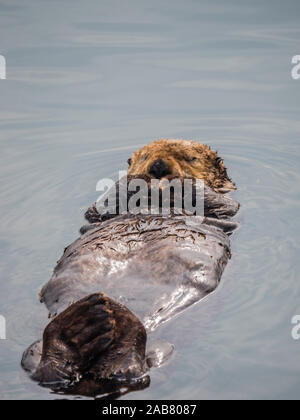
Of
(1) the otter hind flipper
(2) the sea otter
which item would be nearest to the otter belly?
(2) the sea otter

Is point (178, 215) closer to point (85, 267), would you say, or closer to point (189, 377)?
point (85, 267)

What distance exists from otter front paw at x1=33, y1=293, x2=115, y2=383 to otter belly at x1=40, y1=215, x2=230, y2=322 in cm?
58

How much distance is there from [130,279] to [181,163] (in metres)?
2.32

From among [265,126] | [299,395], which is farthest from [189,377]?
[265,126]

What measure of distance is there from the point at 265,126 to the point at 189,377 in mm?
5845

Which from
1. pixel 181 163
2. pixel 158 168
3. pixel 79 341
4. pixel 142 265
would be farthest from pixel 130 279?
pixel 181 163

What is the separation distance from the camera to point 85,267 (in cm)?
473

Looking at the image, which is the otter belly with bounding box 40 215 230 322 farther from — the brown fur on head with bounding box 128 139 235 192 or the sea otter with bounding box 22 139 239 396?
the brown fur on head with bounding box 128 139 235 192

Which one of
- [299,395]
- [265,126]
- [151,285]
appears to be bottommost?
[299,395]

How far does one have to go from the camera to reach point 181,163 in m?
6.70

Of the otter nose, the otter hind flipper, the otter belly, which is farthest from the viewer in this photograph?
the otter nose

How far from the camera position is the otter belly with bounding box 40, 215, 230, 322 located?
4.48m

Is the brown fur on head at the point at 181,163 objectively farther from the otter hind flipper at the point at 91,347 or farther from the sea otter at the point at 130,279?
the otter hind flipper at the point at 91,347

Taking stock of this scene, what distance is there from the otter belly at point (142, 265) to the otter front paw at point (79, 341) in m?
0.58
